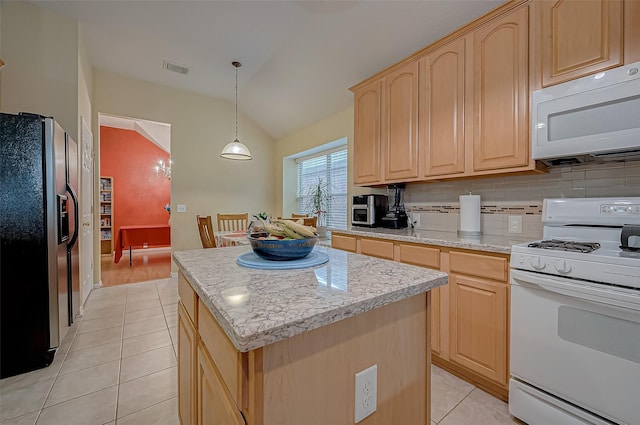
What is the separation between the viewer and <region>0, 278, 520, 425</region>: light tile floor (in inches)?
59.2

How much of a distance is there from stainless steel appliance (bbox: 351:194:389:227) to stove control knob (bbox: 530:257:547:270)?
5.23 ft

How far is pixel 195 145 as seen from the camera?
4.51 meters

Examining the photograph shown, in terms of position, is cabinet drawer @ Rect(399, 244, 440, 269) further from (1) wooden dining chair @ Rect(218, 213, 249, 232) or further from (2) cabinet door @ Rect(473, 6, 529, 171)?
(1) wooden dining chair @ Rect(218, 213, 249, 232)

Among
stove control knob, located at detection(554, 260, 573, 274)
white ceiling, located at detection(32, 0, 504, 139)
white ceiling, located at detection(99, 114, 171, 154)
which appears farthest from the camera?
white ceiling, located at detection(99, 114, 171, 154)

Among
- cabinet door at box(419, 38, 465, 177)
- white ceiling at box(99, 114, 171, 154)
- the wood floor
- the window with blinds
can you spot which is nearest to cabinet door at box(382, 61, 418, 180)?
cabinet door at box(419, 38, 465, 177)

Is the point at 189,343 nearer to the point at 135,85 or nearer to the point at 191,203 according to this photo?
the point at 191,203

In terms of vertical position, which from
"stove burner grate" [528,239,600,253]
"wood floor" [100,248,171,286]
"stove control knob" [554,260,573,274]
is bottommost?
"wood floor" [100,248,171,286]

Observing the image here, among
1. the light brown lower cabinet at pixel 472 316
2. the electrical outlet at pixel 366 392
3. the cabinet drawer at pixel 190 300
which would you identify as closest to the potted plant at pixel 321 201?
the light brown lower cabinet at pixel 472 316

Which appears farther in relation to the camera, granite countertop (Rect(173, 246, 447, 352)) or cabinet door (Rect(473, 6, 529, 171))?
cabinet door (Rect(473, 6, 529, 171))

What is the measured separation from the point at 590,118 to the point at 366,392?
185 cm

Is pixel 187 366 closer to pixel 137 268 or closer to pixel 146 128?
pixel 137 268

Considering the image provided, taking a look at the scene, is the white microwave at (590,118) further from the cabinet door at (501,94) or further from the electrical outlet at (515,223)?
the electrical outlet at (515,223)

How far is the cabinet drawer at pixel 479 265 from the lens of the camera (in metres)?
1.59

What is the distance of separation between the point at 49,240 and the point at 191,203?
2613 mm
